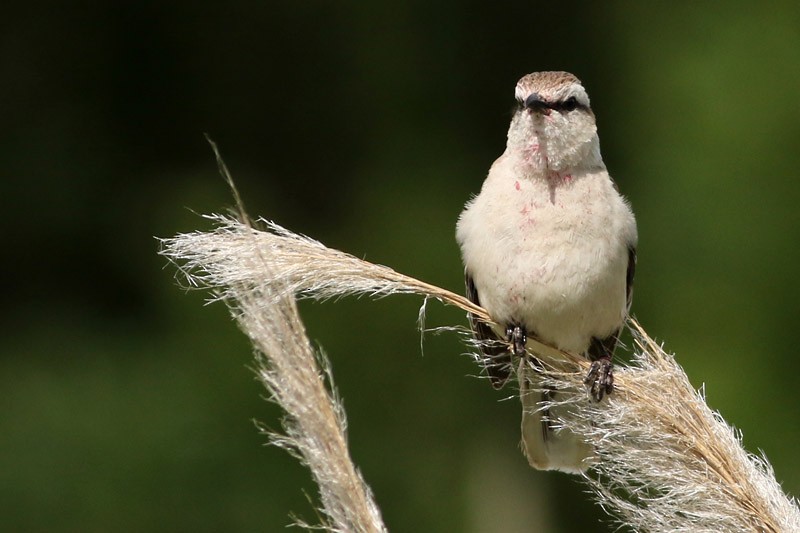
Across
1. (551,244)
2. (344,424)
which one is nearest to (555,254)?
(551,244)

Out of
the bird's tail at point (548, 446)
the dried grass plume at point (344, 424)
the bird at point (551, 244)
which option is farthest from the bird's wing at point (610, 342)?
the dried grass plume at point (344, 424)

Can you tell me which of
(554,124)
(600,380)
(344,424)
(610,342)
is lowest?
(610,342)

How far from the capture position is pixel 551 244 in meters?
2.83

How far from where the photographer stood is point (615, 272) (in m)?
2.90

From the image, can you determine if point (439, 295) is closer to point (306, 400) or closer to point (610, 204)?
point (306, 400)

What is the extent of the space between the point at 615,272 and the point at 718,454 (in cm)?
112

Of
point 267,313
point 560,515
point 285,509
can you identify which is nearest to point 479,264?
point 267,313

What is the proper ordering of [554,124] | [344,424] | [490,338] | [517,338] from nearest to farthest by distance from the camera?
[344,424] < [517,338] < [554,124] < [490,338]

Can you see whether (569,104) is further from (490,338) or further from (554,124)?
(490,338)

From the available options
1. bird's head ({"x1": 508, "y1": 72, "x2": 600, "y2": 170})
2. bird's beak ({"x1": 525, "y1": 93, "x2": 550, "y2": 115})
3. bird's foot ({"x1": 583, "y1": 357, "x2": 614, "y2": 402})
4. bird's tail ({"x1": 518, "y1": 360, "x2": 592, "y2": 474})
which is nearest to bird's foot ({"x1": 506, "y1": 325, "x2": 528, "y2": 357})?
bird's tail ({"x1": 518, "y1": 360, "x2": 592, "y2": 474})

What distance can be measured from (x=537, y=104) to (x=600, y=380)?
3.17ft

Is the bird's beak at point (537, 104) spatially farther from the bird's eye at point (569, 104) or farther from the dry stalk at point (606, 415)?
the dry stalk at point (606, 415)

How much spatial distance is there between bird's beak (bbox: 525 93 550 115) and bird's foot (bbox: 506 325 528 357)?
0.62 metres

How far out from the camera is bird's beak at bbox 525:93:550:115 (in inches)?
121
